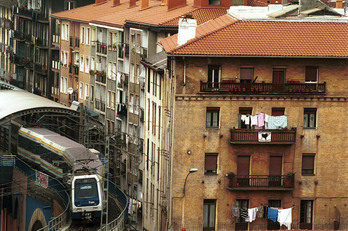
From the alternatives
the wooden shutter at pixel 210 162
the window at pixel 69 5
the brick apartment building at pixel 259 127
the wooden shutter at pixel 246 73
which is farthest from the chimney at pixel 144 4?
the wooden shutter at pixel 210 162

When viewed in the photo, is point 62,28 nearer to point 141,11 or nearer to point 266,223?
point 141,11

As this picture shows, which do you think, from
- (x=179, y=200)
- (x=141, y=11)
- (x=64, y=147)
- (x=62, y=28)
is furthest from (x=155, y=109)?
(x=62, y=28)

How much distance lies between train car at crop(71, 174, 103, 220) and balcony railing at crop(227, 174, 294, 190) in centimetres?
1066

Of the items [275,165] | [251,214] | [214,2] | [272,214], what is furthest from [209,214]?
[214,2]

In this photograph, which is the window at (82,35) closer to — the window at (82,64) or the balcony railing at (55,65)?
the window at (82,64)

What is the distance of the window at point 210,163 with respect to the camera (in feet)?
246

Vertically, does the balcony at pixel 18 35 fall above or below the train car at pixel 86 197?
above

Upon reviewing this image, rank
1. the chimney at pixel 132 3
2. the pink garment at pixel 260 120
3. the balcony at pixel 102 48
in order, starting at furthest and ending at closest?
the chimney at pixel 132 3 < the balcony at pixel 102 48 < the pink garment at pixel 260 120

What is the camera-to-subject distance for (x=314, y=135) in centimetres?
7600

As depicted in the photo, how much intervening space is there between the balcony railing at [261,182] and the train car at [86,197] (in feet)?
35.0

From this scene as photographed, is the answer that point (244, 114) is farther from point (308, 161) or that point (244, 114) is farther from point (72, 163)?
point (72, 163)

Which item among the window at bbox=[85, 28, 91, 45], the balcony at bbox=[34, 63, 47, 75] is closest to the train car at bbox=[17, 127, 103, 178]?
the window at bbox=[85, 28, 91, 45]

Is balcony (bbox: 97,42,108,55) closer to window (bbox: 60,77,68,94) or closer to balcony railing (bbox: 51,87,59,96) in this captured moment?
window (bbox: 60,77,68,94)

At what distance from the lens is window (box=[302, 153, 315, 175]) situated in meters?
76.1
